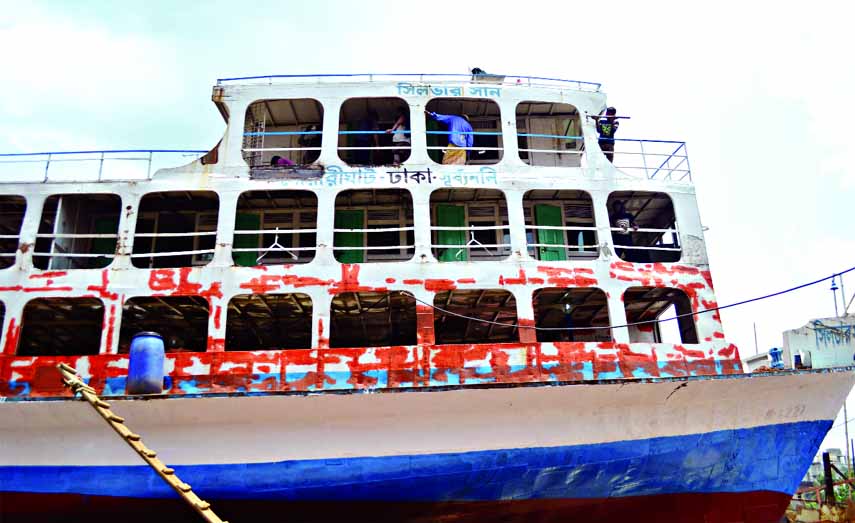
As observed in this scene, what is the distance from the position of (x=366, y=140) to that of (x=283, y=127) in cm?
221

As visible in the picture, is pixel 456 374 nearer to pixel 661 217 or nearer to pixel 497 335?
pixel 497 335

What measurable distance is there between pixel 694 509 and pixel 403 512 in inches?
181

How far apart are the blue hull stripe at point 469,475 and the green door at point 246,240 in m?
4.26

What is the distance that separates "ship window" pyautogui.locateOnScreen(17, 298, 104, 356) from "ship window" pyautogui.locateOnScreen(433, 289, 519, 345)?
19.8ft

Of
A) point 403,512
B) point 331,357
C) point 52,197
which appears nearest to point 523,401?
point 403,512

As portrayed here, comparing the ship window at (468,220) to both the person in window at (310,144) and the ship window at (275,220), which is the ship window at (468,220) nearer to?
the ship window at (275,220)

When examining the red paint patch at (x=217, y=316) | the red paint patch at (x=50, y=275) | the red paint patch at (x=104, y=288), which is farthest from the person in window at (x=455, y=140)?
the red paint patch at (x=50, y=275)

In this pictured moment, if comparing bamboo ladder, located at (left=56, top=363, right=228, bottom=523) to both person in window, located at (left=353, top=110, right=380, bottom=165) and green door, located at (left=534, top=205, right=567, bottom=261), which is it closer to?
person in window, located at (left=353, top=110, right=380, bottom=165)

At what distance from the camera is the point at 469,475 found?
9.44 metres

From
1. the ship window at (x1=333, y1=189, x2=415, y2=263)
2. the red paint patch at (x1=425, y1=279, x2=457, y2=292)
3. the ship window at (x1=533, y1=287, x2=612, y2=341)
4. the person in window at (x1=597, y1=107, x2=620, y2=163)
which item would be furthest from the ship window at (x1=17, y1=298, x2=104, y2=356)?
the person in window at (x1=597, y1=107, x2=620, y2=163)

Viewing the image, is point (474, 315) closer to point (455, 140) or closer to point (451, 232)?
point (451, 232)

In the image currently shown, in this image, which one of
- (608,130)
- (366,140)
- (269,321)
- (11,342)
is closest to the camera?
(11,342)

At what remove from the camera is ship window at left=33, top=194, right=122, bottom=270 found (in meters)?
12.2

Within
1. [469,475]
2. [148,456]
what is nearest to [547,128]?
[469,475]
